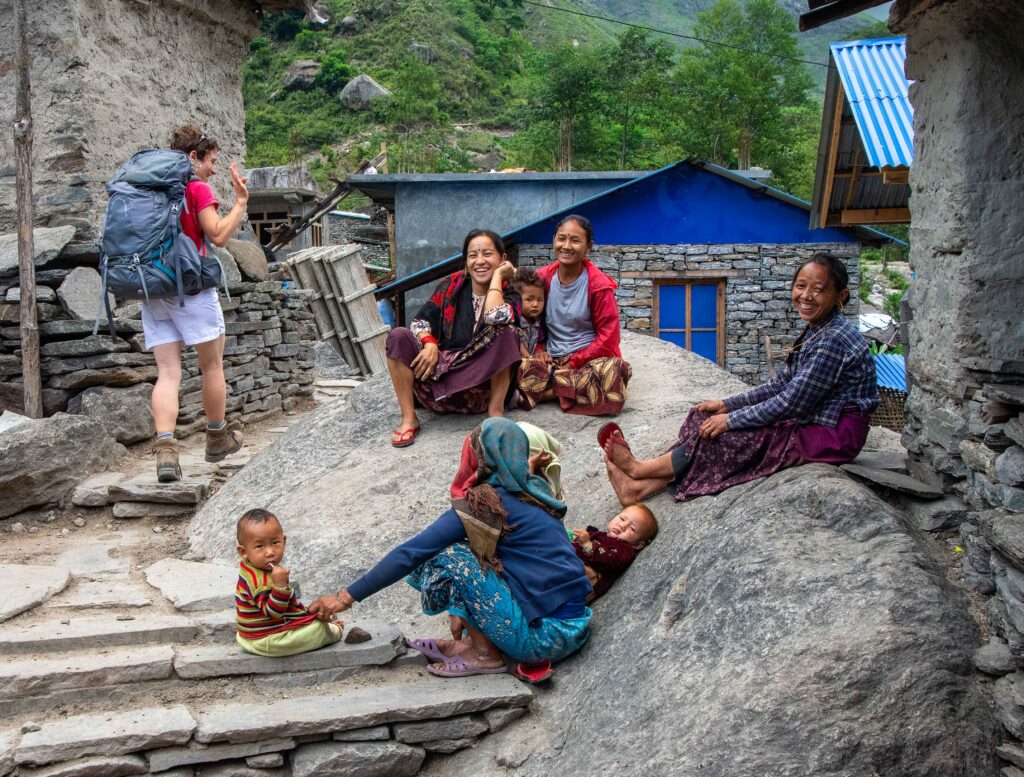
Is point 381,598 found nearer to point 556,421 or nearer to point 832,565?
point 556,421

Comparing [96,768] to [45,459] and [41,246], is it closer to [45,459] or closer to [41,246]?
[45,459]

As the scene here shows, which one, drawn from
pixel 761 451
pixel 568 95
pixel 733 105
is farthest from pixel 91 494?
pixel 733 105

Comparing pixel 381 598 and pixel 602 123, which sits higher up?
pixel 602 123

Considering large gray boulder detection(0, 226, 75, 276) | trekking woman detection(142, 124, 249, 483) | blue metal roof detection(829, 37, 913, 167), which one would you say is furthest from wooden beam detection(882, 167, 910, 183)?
large gray boulder detection(0, 226, 75, 276)

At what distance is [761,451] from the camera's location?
155 inches

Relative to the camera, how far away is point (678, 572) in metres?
3.54

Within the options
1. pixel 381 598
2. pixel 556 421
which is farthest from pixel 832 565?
pixel 556 421

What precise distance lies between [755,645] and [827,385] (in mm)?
1324

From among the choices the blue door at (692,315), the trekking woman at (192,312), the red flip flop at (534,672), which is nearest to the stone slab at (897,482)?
the red flip flop at (534,672)

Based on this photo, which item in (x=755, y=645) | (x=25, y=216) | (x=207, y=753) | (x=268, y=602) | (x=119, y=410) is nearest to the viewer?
(x=755, y=645)

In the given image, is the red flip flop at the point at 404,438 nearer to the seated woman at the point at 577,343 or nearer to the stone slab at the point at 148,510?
the seated woman at the point at 577,343

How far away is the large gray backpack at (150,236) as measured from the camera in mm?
4871

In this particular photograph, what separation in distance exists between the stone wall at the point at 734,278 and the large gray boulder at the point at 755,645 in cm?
906

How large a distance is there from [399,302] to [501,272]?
9.69m
